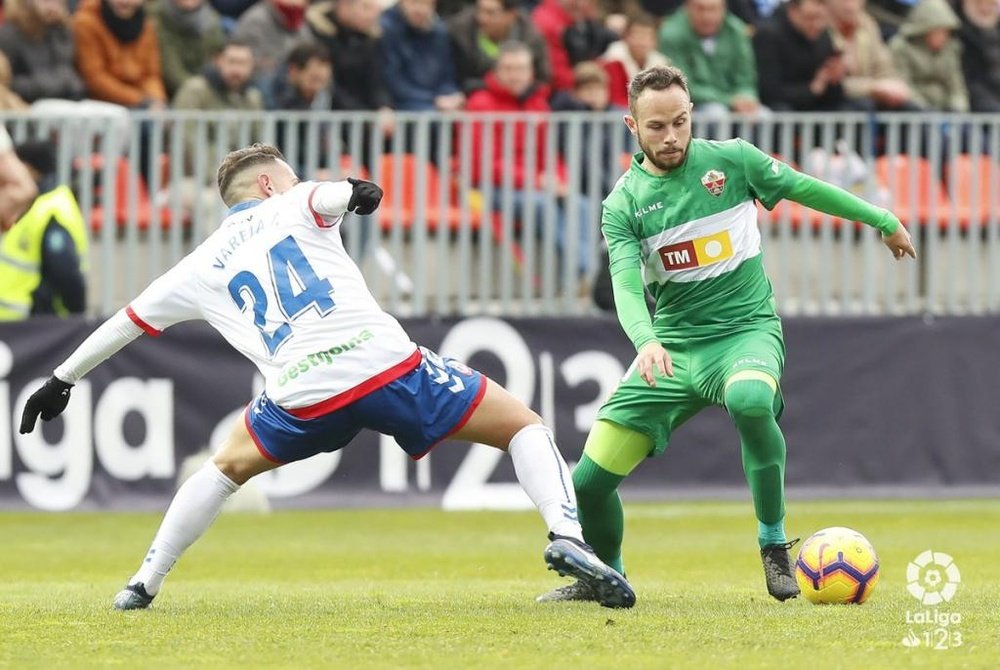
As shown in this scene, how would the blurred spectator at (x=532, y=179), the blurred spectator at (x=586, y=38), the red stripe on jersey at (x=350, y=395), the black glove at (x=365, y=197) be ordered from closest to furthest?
the black glove at (x=365, y=197), the red stripe on jersey at (x=350, y=395), the blurred spectator at (x=532, y=179), the blurred spectator at (x=586, y=38)

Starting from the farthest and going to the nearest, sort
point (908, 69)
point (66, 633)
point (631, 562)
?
point (908, 69), point (631, 562), point (66, 633)

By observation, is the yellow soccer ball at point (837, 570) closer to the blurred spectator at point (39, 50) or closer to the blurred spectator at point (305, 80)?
the blurred spectator at point (305, 80)

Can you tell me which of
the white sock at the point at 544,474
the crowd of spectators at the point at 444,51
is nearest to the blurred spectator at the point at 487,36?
the crowd of spectators at the point at 444,51

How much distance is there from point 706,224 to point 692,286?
11.2 inches

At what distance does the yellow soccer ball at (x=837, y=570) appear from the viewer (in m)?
7.82

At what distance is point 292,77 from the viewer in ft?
51.7

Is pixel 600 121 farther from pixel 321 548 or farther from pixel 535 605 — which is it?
pixel 535 605

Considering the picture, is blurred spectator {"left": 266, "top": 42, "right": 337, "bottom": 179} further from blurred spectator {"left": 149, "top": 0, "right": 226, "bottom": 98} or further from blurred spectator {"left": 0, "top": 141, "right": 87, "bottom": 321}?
blurred spectator {"left": 0, "top": 141, "right": 87, "bottom": 321}

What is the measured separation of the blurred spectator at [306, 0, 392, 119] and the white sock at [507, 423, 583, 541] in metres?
8.47

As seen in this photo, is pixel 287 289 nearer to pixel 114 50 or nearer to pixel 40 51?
pixel 40 51

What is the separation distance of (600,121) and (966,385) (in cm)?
354

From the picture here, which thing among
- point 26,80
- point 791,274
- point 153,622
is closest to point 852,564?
point 153,622

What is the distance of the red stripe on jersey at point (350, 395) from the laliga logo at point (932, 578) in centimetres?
237

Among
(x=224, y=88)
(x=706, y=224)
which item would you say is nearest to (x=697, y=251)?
(x=706, y=224)
